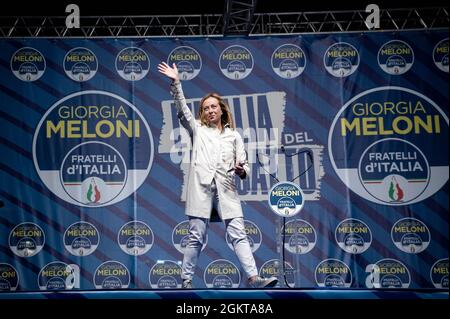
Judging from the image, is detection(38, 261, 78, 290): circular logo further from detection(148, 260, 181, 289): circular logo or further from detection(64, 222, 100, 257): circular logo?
detection(148, 260, 181, 289): circular logo

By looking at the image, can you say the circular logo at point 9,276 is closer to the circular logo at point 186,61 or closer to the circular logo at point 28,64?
the circular logo at point 28,64

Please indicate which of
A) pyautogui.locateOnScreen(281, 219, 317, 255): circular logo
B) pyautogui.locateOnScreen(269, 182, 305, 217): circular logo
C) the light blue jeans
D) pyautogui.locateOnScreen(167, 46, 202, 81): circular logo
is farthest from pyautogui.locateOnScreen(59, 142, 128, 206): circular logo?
the light blue jeans

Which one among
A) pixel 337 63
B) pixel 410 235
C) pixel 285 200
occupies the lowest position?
pixel 410 235

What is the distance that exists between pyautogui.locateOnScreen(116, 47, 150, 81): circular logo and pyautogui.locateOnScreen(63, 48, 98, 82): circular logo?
0.84ft

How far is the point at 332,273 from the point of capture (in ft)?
24.9

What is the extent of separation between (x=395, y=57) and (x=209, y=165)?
2.85 m

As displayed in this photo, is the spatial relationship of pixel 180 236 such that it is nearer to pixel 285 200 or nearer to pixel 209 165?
pixel 285 200

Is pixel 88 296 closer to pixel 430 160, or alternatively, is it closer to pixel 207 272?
pixel 207 272

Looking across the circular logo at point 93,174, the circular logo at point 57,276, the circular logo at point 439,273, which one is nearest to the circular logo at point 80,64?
the circular logo at point 93,174

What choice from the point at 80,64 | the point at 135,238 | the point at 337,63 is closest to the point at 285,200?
the point at 135,238

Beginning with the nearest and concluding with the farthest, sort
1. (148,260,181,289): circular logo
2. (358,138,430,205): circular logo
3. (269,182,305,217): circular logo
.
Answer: (269,182,305,217): circular logo, (148,260,181,289): circular logo, (358,138,430,205): circular logo

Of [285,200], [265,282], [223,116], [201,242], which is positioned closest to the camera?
[265,282]

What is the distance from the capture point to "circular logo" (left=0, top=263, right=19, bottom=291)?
24.6ft

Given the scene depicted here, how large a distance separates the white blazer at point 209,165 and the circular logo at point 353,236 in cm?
198
